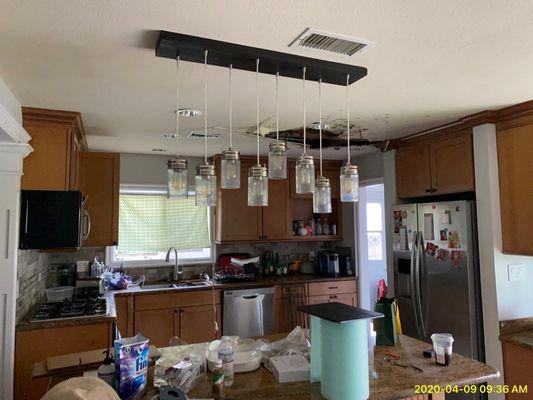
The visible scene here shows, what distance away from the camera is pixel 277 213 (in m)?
4.50

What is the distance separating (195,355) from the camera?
1.90m

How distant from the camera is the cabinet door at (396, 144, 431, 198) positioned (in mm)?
3404

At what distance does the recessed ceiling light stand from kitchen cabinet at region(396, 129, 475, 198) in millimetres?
2107

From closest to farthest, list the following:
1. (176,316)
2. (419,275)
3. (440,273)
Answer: (440,273)
(419,275)
(176,316)

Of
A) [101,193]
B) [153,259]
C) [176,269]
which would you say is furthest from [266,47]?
[153,259]

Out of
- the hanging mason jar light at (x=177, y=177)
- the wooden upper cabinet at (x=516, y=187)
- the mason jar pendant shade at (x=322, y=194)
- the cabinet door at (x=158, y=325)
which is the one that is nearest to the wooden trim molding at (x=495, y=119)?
the wooden upper cabinet at (x=516, y=187)

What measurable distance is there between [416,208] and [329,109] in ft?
4.45

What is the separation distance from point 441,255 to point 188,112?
2326 millimetres

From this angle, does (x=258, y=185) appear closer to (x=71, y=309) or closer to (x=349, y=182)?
(x=349, y=182)

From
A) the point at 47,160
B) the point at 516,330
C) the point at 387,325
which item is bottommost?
the point at 516,330

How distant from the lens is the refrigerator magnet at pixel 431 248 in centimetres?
312

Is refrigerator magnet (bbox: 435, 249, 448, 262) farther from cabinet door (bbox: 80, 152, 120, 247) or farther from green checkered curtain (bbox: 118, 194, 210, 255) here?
cabinet door (bbox: 80, 152, 120, 247)

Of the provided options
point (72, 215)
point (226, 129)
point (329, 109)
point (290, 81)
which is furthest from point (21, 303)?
point (329, 109)

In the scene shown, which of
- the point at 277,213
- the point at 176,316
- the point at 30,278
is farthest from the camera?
the point at 277,213
